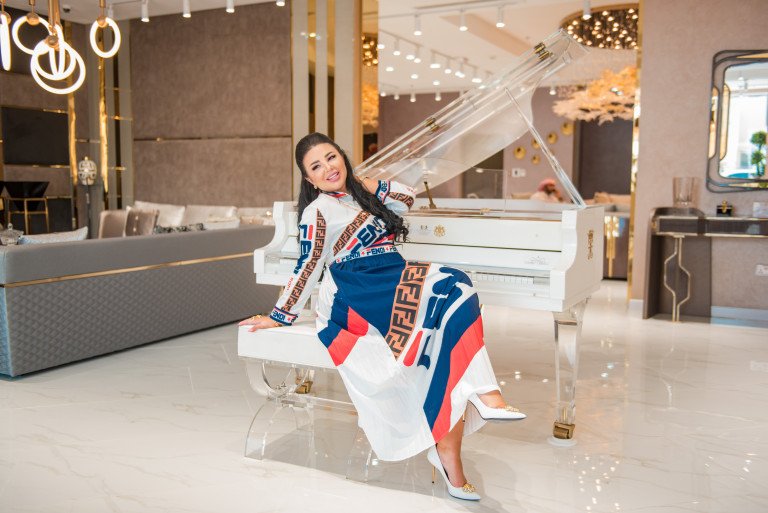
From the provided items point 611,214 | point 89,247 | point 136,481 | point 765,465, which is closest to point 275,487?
point 136,481

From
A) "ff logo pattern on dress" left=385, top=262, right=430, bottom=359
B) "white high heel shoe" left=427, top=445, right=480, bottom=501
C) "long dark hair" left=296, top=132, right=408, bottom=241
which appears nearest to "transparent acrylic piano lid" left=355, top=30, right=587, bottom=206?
"long dark hair" left=296, top=132, right=408, bottom=241

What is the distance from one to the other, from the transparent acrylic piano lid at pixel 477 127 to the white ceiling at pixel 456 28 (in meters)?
4.28

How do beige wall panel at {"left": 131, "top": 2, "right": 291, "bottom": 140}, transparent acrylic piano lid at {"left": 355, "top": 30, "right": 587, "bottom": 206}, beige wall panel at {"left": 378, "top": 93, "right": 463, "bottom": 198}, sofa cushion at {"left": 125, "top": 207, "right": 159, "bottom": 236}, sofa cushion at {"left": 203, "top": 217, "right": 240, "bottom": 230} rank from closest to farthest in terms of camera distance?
1. transparent acrylic piano lid at {"left": 355, "top": 30, "right": 587, "bottom": 206}
2. sofa cushion at {"left": 203, "top": 217, "right": 240, "bottom": 230}
3. sofa cushion at {"left": 125, "top": 207, "right": 159, "bottom": 236}
4. beige wall panel at {"left": 131, "top": 2, "right": 291, "bottom": 140}
5. beige wall panel at {"left": 378, "top": 93, "right": 463, "bottom": 198}

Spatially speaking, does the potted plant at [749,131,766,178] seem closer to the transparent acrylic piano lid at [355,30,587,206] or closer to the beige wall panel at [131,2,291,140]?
the transparent acrylic piano lid at [355,30,587,206]

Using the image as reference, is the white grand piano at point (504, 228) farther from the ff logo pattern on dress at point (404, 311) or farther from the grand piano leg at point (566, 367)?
the ff logo pattern on dress at point (404, 311)

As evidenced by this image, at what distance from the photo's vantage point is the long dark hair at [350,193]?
9.18 feet

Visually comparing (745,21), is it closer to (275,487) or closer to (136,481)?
(275,487)

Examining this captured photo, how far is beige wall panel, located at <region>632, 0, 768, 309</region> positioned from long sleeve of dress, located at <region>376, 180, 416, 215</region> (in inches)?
146

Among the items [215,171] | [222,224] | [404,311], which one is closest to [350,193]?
[404,311]

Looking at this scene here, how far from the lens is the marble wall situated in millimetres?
7598

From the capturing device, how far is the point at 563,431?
309cm

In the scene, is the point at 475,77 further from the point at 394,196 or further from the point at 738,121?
the point at 394,196

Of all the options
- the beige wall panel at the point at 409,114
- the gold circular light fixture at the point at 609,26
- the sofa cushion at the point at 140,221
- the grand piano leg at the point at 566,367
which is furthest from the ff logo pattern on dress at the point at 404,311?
the beige wall panel at the point at 409,114

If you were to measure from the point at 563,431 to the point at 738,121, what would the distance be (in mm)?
3962
